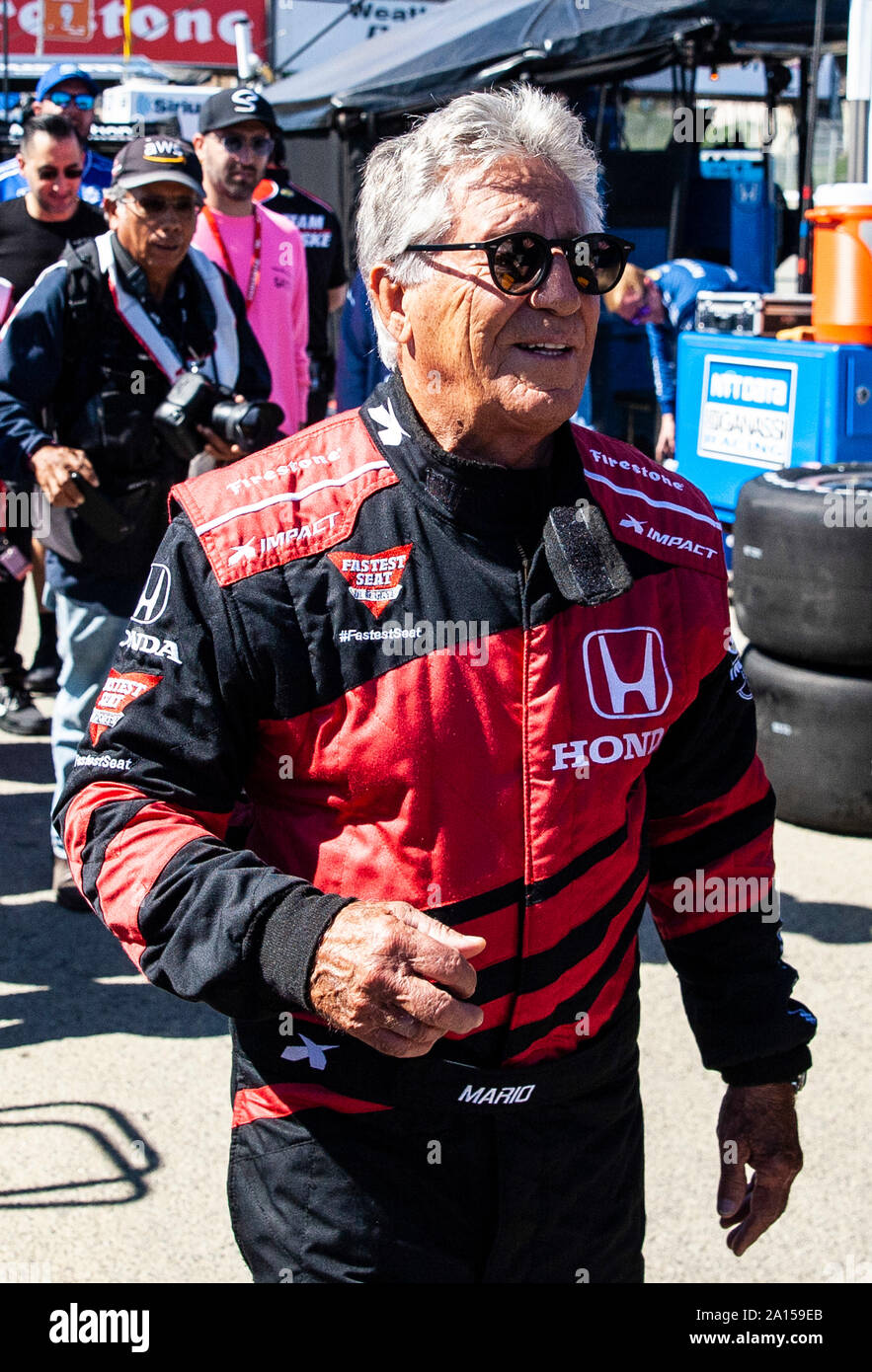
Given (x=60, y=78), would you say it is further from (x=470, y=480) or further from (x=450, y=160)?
(x=470, y=480)

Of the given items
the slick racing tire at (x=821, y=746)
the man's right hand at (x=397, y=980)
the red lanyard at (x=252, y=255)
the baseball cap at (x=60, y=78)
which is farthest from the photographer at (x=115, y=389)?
the baseball cap at (x=60, y=78)

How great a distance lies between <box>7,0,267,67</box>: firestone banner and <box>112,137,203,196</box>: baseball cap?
1851cm

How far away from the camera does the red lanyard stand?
5.45m

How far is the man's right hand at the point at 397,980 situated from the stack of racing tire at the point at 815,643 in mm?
3894

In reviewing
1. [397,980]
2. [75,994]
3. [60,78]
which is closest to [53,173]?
[60,78]

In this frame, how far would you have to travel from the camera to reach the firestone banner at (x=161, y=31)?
21516 millimetres

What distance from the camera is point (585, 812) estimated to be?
183 centimetres

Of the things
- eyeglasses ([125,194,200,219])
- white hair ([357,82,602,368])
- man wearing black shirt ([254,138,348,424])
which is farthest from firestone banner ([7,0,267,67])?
white hair ([357,82,602,368])

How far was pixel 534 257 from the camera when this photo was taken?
1.79m

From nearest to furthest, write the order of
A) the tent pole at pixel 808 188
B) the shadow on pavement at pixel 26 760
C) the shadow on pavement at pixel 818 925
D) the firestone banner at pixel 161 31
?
the shadow on pavement at pixel 818 925
the shadow on pavement at pixel 26 760
the tent pole at pixel 808 188
the firestone banner at pixel 161 31

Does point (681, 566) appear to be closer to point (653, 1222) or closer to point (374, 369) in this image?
point (653, 1222)

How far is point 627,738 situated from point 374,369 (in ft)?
20.4

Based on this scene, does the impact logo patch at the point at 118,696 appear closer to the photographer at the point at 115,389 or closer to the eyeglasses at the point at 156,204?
the photographer at the point at 115,389

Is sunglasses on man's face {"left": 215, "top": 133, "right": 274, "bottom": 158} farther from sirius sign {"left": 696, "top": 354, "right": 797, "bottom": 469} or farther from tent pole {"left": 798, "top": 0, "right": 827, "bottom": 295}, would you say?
tent pole {"left": 798, "top": 0, "right": 827, "bottom": 295}
